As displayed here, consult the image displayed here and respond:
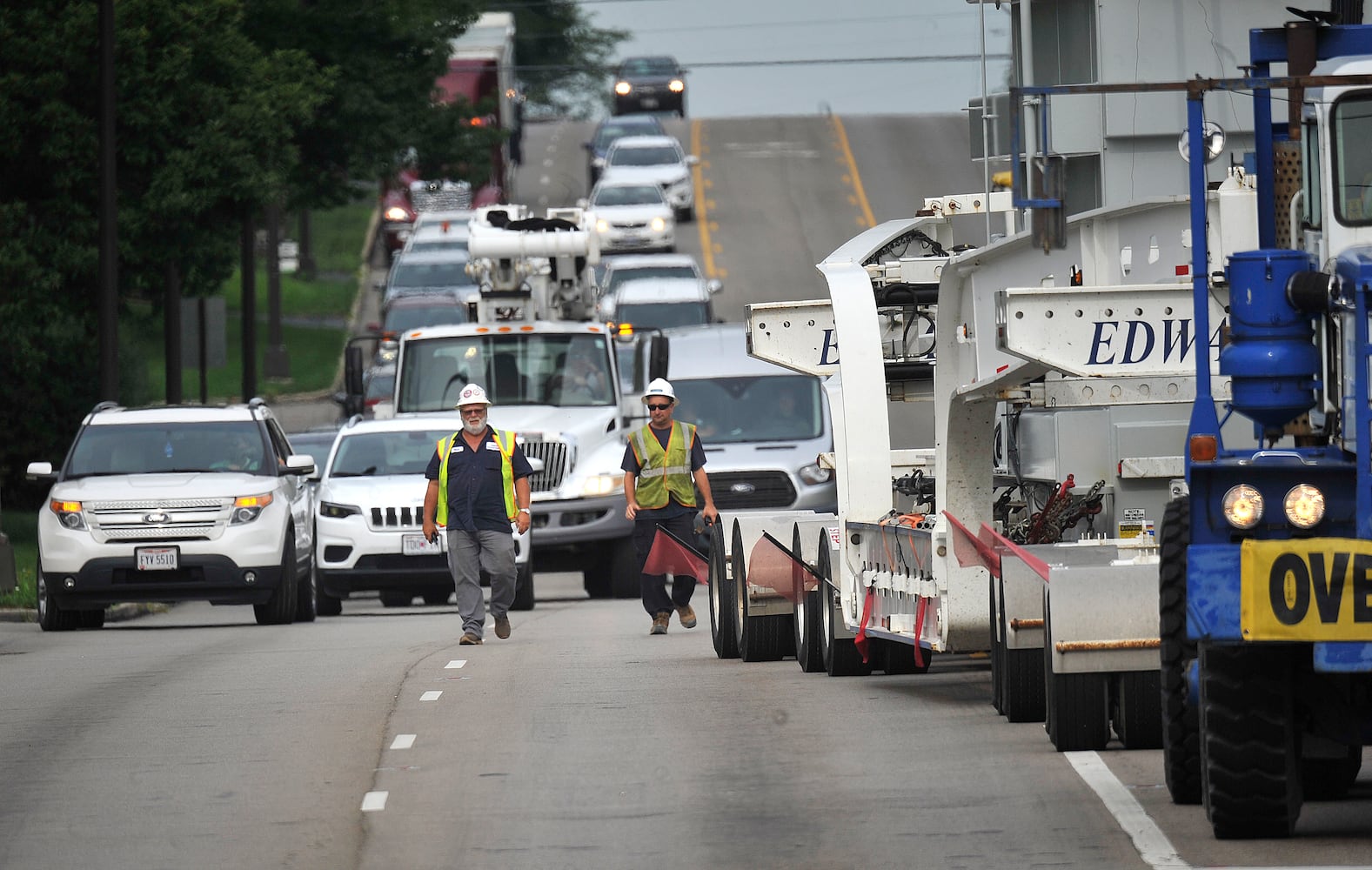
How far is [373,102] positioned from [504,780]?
32409 mm

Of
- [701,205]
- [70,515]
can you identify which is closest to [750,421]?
[70,515]

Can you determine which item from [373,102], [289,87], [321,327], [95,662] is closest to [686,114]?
[321,327]

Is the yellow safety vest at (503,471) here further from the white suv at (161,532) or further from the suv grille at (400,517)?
the suv grille at (400,517)

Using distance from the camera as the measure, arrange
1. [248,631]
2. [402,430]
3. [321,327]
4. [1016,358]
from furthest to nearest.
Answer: [321,327] → [402,430] → [248,631] → [1016,358]

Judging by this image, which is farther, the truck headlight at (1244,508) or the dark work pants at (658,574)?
the dark work pants at (658,574)

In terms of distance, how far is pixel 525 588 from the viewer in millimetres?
22922

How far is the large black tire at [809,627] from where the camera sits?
15.2 metres

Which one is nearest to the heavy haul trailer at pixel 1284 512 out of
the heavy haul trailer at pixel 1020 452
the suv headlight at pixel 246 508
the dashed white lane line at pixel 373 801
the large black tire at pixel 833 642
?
the heavy haul trailer at pixel 1020 452

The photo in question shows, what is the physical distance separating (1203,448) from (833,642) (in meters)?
6.29

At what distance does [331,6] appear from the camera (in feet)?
137

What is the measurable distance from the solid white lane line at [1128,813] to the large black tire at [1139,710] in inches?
8.8

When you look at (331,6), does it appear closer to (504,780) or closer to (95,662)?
(95,662)

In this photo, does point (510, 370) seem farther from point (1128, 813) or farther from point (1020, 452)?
point (1128, 813)

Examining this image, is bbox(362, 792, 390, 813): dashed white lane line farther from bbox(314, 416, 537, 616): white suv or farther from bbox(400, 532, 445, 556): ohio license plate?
bbox(400, 532, 445, 556): ohio license plate
